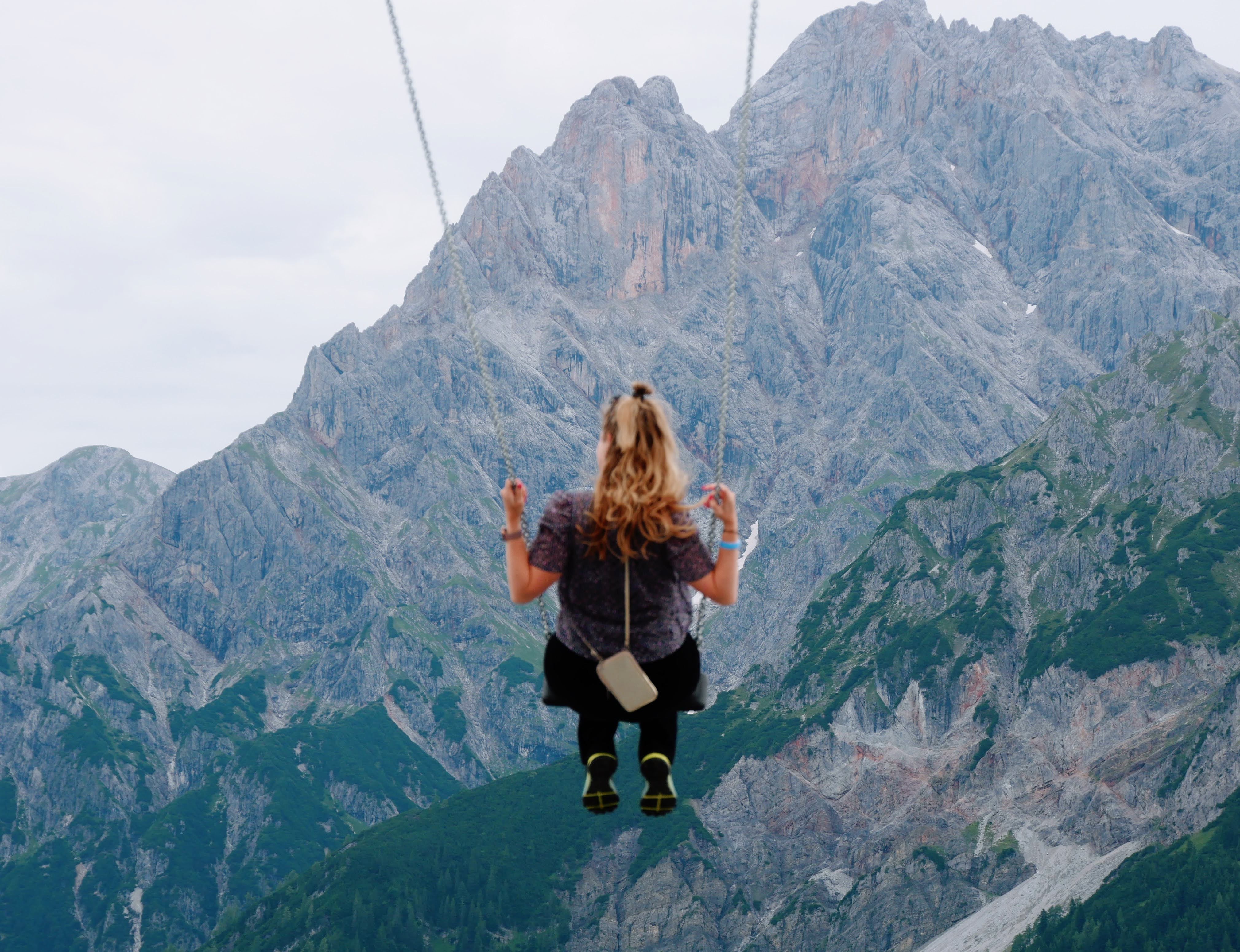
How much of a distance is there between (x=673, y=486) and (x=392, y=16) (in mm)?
9215

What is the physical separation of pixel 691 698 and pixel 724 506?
2562 millimetres

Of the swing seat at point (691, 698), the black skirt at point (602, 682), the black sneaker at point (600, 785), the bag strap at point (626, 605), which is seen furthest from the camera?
the swing seat at point (691, 698)

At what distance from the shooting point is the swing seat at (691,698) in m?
13.9

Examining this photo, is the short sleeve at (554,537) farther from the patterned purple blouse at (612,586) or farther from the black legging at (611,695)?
the black legging at (611,695)

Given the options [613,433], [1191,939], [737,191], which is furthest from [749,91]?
[1191,939]

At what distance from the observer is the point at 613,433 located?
40.3 ft

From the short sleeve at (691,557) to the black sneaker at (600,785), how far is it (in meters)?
2.43

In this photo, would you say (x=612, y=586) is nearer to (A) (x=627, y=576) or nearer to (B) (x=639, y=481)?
(A) (x=627, y=576)

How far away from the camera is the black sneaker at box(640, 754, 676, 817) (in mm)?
13617

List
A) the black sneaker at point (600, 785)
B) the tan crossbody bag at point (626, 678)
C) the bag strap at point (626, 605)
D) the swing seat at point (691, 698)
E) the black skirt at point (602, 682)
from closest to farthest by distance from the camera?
the bag strap at point (626, 605) < the tan crossbody bag at point (626, 678) < the black sneaker at point (600, 785) < the black skirt at point (602, 682) < the swing seat at point (691, 698)

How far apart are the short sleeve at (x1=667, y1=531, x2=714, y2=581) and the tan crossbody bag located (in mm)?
593

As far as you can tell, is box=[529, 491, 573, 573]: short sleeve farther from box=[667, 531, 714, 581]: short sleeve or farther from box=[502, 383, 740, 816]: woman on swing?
box=[667, 531, 714, 581]: short sleeve

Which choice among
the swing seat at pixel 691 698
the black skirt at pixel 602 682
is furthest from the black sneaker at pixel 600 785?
the swing seat at pixel 691 698

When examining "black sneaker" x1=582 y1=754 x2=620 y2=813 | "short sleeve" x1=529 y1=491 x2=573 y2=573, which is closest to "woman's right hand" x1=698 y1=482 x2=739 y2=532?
"short sleeve" x1=529 y1=491 x2=573 y2=573
